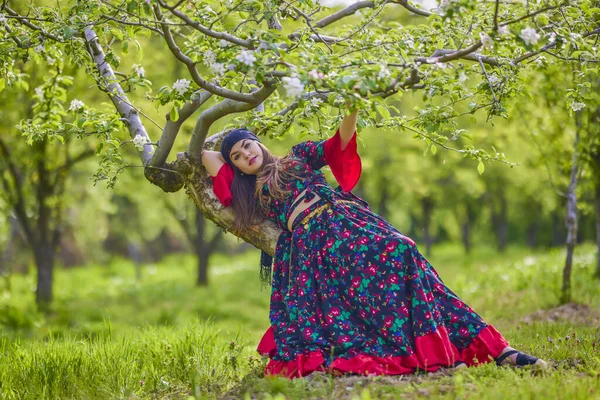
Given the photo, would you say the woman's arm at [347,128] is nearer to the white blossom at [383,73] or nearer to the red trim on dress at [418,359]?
the white blossom at [383,73]

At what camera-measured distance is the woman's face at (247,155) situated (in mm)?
4816

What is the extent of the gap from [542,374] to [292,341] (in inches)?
70.0

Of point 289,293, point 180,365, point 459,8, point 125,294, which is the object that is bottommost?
point 125,294

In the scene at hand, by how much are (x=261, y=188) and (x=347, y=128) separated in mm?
909

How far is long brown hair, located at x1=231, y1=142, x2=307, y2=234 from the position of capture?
4.82m

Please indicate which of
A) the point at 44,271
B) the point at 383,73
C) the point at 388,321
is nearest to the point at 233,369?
the point at 388,321

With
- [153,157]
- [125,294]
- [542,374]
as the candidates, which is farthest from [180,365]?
[125,294]

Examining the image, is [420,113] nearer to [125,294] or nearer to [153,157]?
[153,157]

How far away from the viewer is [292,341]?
15.0ft

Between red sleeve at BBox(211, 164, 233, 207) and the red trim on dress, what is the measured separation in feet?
4.47

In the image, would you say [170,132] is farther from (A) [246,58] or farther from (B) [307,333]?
(B) [307,333]

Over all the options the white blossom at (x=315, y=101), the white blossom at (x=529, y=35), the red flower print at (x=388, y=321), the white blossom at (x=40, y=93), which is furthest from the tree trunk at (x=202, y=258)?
the white blossom at (x=529, y=35)

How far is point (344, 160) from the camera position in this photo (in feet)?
15.0

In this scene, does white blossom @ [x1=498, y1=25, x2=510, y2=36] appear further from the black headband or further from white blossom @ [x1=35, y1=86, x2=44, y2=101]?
white blossom @ [x1=35, y1=86, x2=44, y2=101]
